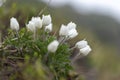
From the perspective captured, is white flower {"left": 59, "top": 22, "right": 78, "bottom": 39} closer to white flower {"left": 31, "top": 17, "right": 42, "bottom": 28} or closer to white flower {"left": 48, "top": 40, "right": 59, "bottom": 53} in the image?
white flower {"left": 31, "top": 17, "right": 42, "bottom": 28}

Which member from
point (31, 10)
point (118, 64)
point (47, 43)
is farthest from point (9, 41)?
point (118, 64)

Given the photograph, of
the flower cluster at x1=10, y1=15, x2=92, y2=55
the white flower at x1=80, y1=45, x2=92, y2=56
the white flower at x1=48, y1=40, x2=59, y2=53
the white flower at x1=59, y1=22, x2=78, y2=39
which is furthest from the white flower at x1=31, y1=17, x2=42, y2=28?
the white flower at x1=80, y1=45, x2=92, y2=56

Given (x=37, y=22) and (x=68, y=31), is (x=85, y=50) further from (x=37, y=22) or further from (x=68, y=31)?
(x=37, y=22)

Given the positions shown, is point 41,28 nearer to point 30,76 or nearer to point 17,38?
point 17,38

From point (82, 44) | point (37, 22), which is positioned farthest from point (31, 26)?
point (82, 44)

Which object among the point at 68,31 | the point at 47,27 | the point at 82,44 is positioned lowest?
the point at 82,44

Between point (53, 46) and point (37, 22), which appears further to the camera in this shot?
point (37, 22)

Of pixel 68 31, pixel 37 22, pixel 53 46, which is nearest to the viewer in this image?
pixel 53 46

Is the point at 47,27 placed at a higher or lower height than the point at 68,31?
higher

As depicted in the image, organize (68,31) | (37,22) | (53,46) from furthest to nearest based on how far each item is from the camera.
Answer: (68,31) < (37,22) < (53,46)

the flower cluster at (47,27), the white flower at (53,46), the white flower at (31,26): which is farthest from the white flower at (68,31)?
the white flower at (53,46)

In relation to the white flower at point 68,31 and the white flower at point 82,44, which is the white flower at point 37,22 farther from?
the white flower at point 82,44
